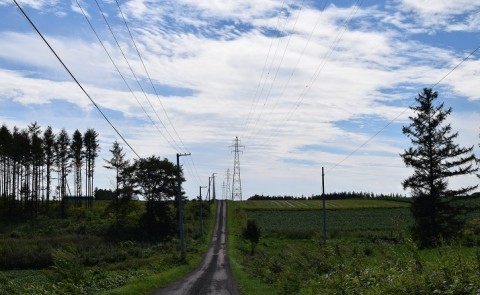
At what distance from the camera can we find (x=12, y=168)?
4215 inches

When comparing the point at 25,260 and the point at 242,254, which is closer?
the point at 25,260

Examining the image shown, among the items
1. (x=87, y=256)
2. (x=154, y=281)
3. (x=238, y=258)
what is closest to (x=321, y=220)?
(x=238, y=258)

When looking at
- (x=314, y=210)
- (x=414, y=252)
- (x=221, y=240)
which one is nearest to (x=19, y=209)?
(x=221, y=240)

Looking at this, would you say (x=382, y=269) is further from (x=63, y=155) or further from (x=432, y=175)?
(x=63, y=155)

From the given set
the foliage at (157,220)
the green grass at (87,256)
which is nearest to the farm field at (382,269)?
the green grass at (87,256)

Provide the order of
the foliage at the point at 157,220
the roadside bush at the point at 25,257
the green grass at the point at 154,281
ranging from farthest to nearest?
the foliage at the point at 157,220 → the roadside bush at the point at 25,257 → the green grass at the point at 154,281

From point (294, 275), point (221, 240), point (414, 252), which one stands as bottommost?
point (221, 240)

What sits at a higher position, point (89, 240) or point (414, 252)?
point (414, 252)

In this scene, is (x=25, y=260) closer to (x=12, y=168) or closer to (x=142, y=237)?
(x=142, y=237)

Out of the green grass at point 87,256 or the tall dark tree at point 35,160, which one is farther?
the tall dark tree at point 35,160

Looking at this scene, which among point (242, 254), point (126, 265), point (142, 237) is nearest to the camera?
point (126, 265)

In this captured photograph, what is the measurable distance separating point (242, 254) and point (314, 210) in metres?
62.9

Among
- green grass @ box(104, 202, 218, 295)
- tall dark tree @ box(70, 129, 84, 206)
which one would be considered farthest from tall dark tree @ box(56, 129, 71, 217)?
green grass @ box(104, 202, 218, 295)

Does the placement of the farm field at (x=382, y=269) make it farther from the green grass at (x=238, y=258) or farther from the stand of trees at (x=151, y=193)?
the stand of trees at (x=151, y=193)
